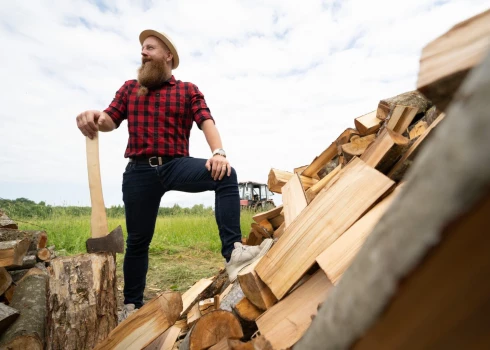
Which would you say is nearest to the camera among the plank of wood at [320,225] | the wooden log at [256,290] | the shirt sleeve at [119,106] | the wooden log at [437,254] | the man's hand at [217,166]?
the wooden log at [437,254]

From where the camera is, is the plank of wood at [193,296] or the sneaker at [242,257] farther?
the plank of wood at [193,296]

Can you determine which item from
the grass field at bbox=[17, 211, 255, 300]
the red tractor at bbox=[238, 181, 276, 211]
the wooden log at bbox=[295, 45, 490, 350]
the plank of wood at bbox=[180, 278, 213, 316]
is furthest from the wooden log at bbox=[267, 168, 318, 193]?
the red tractor at bbox=[238, 181, 276, 211]

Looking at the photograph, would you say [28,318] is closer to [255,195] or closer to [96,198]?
[96,198]

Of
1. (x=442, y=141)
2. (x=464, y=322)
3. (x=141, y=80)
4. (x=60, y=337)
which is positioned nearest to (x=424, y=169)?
(x=442, y=141)

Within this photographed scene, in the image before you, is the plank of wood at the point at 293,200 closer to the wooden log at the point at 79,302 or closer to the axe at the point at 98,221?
the wooden log at the point at 79,302

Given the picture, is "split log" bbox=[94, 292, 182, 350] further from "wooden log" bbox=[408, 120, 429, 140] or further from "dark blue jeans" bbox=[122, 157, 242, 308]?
"wooden log" bbox=[408, 120, 429, 140]

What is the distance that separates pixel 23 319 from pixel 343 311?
2462 mm

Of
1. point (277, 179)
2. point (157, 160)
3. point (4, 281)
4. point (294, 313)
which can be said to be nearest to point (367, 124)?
point (277, 179)

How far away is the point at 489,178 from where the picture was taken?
8.9 inches

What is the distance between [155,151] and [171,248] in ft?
13.4

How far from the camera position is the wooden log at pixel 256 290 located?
1590 mm

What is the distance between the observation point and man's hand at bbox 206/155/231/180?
230 centimetres

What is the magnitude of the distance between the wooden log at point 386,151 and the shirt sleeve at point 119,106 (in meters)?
2.11

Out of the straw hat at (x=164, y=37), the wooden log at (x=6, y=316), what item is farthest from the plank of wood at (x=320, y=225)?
the straw hat at (x=164, y=37)
